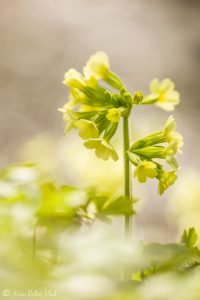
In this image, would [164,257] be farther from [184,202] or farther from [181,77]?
[181,77]

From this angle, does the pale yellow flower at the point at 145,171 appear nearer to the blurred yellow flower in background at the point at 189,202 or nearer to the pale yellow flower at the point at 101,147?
the pale yellow flower at the point at 101,147

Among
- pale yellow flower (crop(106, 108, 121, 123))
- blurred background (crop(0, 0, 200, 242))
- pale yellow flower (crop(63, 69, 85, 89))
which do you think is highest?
blurred background (crop(0, 0, 200, 242))

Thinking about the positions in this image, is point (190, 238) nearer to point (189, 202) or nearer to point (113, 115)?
point (113, 115)

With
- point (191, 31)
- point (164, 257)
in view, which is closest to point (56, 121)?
point (191, 31)

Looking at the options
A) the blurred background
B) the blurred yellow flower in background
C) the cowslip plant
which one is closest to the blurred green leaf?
the cowslip plant

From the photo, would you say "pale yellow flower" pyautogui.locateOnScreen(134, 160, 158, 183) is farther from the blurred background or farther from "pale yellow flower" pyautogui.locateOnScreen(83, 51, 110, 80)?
the blurred background

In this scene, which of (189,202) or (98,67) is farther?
(189,202)

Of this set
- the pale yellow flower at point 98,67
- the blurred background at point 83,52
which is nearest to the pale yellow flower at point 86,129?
the pale yellow flower at point 98,67

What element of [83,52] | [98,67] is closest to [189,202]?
[98,67]
